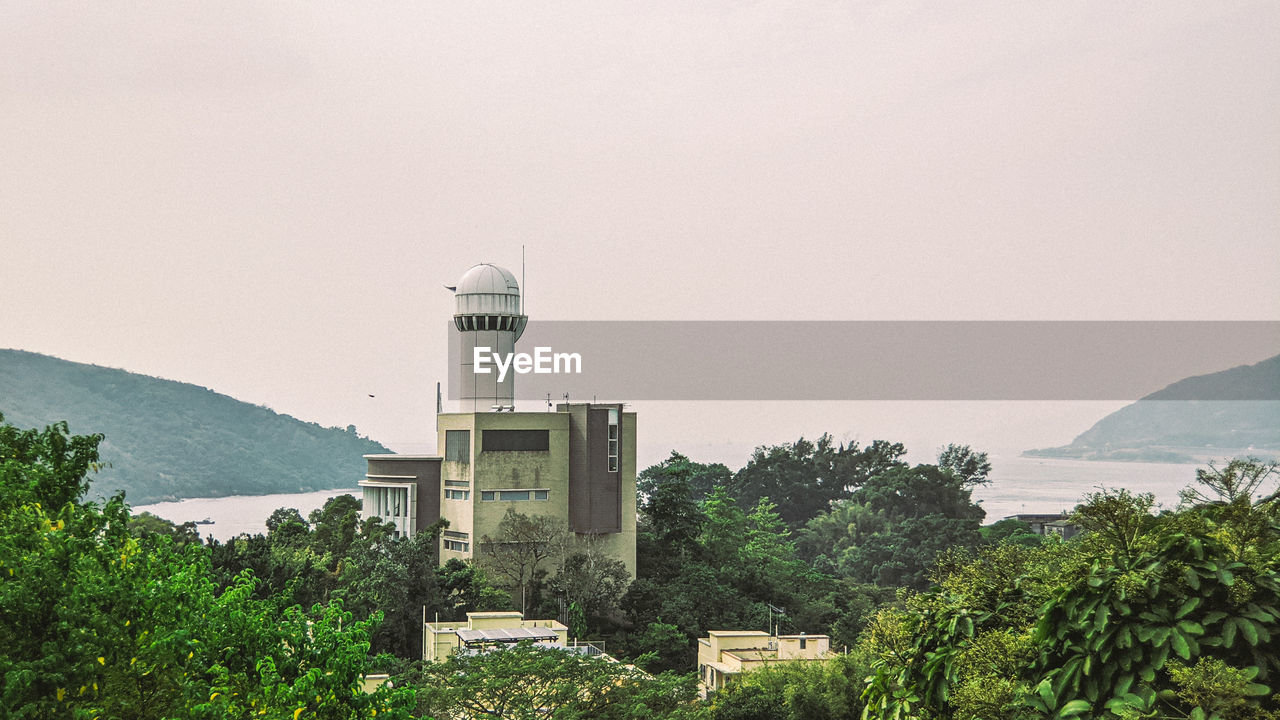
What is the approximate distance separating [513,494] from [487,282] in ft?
25.2

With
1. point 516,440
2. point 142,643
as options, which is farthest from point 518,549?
point 142,643

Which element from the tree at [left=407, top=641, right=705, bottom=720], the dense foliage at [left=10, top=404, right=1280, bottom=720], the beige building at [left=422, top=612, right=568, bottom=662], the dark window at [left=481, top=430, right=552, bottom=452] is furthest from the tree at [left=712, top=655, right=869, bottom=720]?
the dark window at [left=481, top=430, right=552, bottom=452]

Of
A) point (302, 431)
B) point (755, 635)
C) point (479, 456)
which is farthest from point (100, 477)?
point (755, 635)

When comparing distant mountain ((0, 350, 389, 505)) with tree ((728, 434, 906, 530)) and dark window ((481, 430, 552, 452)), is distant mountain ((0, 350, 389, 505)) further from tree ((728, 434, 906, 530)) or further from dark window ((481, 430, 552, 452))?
dark window ((481, 430, 552, 452))

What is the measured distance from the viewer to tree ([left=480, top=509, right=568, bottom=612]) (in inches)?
1366

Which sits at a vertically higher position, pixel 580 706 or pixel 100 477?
pixel 100 477

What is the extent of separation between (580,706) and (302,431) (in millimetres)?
121198

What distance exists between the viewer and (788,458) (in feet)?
247

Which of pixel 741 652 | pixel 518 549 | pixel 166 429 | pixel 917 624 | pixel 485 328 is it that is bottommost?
pixel 741 652

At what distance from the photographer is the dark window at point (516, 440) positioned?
118ft

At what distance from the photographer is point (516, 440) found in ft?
119

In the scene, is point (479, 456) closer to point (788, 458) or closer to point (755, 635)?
point (755, 635)

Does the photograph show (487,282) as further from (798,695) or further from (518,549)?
(798,695)

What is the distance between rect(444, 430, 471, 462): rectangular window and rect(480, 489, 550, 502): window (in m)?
1.19
